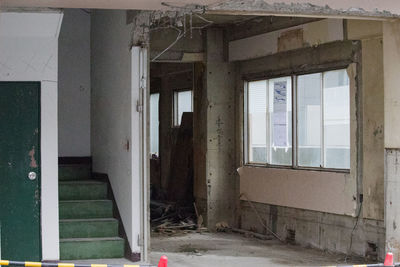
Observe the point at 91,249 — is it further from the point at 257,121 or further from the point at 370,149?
the point at 257,121

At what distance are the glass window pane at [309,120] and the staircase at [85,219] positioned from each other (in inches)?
122

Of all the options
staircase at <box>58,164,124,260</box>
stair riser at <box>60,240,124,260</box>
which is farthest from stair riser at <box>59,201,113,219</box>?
stair riser at <box>60,240,124,260</box>

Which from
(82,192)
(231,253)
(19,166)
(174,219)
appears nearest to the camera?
(19,166)

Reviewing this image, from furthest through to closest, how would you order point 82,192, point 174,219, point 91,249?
point 174,219 → point 82,192 → point 91,249

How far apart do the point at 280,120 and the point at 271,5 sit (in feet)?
12.9

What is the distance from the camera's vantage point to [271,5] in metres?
8.06

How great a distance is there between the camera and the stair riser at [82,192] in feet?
33.1

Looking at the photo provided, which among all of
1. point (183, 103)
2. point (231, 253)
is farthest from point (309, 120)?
point (183, 103)

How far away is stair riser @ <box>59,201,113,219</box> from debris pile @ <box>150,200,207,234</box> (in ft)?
8.59

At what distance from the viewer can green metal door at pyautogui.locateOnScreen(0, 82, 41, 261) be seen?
8.48 meters

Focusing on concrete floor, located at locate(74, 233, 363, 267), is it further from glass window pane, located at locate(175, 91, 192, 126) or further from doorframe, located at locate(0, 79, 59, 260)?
glass window pane, located at locate(175, 91, 192, 126)

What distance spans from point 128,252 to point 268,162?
12.0 ft

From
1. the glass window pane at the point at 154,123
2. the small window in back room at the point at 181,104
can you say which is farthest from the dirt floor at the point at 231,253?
the glass window pane at the point at 154,123

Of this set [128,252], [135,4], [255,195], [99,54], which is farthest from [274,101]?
[135,4]
